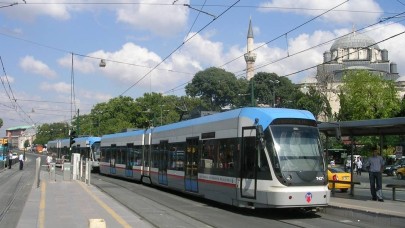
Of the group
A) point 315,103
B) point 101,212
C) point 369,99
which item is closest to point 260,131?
point 101,212

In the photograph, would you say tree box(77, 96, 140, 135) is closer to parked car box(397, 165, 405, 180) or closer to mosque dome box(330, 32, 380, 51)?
parked car box(397, 165, 405, 180)

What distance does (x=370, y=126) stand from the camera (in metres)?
16.4

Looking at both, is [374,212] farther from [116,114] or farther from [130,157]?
[116,114]

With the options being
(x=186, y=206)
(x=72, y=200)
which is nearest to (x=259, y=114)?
(x=186, y=206)

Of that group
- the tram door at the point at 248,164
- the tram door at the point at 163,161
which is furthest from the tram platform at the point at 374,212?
the tram door at the point at 163,161

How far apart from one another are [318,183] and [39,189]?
13.2 m

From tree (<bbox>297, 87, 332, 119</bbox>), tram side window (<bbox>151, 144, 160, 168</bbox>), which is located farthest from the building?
tram side window (<bbox>151, 144, 160, 168</bbox>)

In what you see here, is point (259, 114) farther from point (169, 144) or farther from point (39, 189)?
point (39, 189)

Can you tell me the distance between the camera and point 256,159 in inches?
555

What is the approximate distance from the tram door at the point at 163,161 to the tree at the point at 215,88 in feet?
276

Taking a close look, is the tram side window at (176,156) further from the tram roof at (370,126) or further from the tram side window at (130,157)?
the tram side window at (130,157)

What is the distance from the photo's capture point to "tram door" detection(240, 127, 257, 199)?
14148 millimetres

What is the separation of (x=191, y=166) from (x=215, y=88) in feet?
306

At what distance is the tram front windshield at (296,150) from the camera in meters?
13.6
